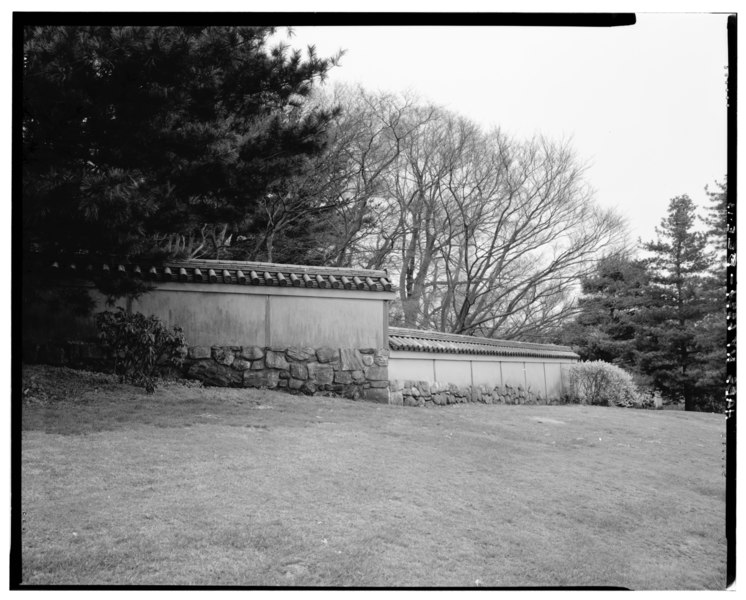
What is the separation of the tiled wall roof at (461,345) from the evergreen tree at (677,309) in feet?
4.88

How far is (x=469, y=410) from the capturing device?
20.7 feet

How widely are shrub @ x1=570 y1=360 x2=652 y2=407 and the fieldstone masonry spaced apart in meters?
4.94

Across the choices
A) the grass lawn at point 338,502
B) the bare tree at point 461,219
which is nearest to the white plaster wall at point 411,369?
the grass lawn at point 338,502

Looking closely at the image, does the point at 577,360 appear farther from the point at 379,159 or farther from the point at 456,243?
the point at 379,159

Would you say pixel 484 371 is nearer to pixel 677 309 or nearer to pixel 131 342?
pixel 677 309

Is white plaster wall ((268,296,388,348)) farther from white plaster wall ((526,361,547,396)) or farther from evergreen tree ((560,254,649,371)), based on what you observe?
evergreen tree ((560,254,649,371))

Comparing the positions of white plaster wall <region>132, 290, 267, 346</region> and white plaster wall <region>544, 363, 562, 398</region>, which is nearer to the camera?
white plaster wall <region>132, 290, 267, 346</region>

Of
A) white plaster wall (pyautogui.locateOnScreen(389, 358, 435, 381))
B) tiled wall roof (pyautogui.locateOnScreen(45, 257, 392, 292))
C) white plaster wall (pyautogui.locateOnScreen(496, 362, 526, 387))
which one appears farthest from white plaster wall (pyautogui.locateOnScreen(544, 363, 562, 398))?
tiled wall roof (pyautogui.locateOnScreen(45, 257, 392, 292))

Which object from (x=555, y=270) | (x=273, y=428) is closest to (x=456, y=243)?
(x=555, y=270)

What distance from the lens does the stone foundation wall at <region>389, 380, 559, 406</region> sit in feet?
21.5

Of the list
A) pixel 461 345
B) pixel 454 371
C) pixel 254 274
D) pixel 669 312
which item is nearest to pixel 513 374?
pixel 461 345

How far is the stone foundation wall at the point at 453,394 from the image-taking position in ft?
21.5

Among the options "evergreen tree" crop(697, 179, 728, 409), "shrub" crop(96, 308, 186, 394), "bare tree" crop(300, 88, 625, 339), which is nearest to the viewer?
"evergreen tree" crop(697, 179, 728, 409)

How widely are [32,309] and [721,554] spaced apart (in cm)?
402
